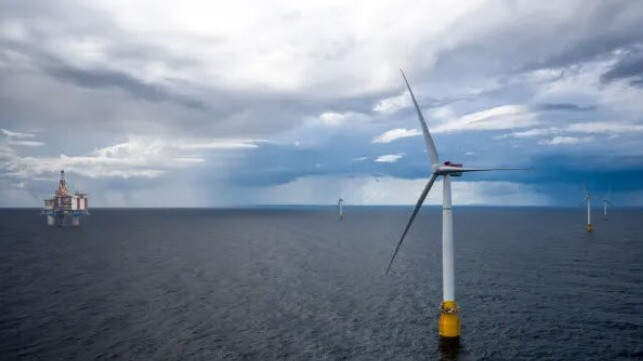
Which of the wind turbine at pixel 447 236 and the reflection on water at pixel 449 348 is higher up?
the wind turbine at pixel 447 236

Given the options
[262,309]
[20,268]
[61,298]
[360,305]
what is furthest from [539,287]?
[20,268]

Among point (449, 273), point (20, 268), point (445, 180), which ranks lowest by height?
point (20, 268)

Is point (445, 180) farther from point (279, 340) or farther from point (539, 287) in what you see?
point (539, 287)

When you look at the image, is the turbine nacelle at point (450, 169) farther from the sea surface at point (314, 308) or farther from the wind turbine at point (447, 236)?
the sea surface at point (314, 308)

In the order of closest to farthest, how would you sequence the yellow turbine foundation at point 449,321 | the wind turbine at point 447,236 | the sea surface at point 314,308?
the wind turbine at point 447,236, the yellow turbine foundation at point 449,321, the sea surface at point 314,308

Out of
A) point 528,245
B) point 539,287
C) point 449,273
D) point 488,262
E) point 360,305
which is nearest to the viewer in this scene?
point 449,273

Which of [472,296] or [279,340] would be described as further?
[472,296]

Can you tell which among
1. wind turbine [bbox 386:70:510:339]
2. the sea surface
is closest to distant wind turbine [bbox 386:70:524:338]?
wind turbine [bbox 386:70:510:339]

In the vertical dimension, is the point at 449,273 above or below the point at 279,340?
above

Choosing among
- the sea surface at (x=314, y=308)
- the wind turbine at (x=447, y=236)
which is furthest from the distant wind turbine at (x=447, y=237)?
the sea surface at (x=314, y=308)
